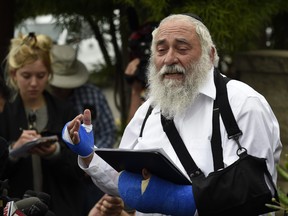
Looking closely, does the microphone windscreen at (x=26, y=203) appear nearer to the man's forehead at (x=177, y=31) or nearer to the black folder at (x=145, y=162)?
the black folder at (x=145, y=162)

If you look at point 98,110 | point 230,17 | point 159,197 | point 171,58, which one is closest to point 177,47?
point 171,58

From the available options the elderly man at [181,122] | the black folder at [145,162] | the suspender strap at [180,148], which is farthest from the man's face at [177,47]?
the black folder at [145,162]

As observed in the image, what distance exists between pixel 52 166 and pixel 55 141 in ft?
0.65

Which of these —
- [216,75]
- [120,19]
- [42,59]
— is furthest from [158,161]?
[120,19]

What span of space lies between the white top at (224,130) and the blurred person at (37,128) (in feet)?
3.99

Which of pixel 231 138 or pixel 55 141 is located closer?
pixel 231 138

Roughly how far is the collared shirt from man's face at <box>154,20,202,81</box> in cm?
226

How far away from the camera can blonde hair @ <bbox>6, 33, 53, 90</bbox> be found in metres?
5.82

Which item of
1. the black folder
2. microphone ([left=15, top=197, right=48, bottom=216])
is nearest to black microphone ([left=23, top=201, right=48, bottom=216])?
microphone ([left=15, top=197, right=48, bottom=216])

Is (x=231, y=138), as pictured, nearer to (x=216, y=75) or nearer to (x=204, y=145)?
(x=204, y=145)

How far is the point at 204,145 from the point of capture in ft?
13.6

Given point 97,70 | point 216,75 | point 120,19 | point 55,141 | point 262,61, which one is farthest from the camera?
point 97,70

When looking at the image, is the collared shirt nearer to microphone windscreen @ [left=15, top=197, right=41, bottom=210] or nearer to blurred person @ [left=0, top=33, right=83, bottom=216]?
blurred person @ [left=0, top=33, right=83, bottom=216]

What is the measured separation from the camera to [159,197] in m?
4.05
